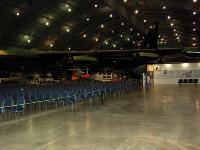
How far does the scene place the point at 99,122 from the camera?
12125mm

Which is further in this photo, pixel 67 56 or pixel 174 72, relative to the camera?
pixel 174 72

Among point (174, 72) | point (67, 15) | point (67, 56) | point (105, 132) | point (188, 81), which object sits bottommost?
point (105, 132)

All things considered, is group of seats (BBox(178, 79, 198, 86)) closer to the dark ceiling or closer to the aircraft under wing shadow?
the dark ceiling

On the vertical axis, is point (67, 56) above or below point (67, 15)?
below

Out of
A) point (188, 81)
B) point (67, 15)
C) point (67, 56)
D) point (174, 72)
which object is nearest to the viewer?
point (67, 56)

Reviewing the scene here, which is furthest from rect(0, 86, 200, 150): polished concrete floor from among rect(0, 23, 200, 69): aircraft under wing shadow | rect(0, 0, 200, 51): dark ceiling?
rect(0, 0, 200, 51): dark ceiling

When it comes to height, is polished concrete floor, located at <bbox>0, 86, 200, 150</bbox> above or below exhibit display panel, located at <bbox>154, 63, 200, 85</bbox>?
below

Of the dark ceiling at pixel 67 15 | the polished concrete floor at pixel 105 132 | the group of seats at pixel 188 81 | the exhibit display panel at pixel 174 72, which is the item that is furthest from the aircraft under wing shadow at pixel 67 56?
the exhibit display panel at pixel 174 72

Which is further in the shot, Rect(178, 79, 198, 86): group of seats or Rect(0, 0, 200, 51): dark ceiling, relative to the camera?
Rect(178, 79, 198, 86): group of seats

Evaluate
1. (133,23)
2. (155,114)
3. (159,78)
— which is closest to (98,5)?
(133,23)

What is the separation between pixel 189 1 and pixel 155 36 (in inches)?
212

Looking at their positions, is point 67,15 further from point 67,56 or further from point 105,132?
point 105,132

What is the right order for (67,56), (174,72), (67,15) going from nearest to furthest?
(67,56) → (67,15) → (174,72)

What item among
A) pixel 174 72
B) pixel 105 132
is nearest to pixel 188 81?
pixel 174 72
